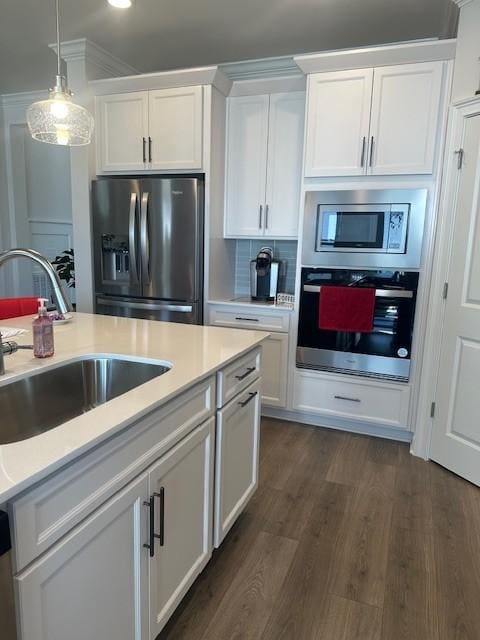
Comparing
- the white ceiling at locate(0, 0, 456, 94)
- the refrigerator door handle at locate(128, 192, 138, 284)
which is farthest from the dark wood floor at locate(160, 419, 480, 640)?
the white ceiling at locate(0, 0, 456, 94)

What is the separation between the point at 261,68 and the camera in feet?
11.1

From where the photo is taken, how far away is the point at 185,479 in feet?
4.43

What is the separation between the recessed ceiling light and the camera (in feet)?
8.36

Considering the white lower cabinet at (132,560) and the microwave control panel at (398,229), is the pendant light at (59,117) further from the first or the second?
the microwave control panel at (398,229)

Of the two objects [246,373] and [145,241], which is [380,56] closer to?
[145,241]

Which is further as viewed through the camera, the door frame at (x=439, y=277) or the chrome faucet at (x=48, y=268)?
the door frame at (x=439, y=277)

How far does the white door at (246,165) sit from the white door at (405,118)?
83 centimetres

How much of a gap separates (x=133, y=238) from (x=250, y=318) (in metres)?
1.06

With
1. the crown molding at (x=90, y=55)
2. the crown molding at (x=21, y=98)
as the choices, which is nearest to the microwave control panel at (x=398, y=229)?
the crown molding at (x=90, y=55)

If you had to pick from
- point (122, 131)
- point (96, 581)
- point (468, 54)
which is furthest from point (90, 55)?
point (96, 581)

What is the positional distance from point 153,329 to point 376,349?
5.26 feet

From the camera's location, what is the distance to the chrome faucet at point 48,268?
50.6 inches

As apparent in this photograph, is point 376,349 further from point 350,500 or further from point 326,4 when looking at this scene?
point 326,4

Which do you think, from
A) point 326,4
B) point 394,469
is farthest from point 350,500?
point 326,4
